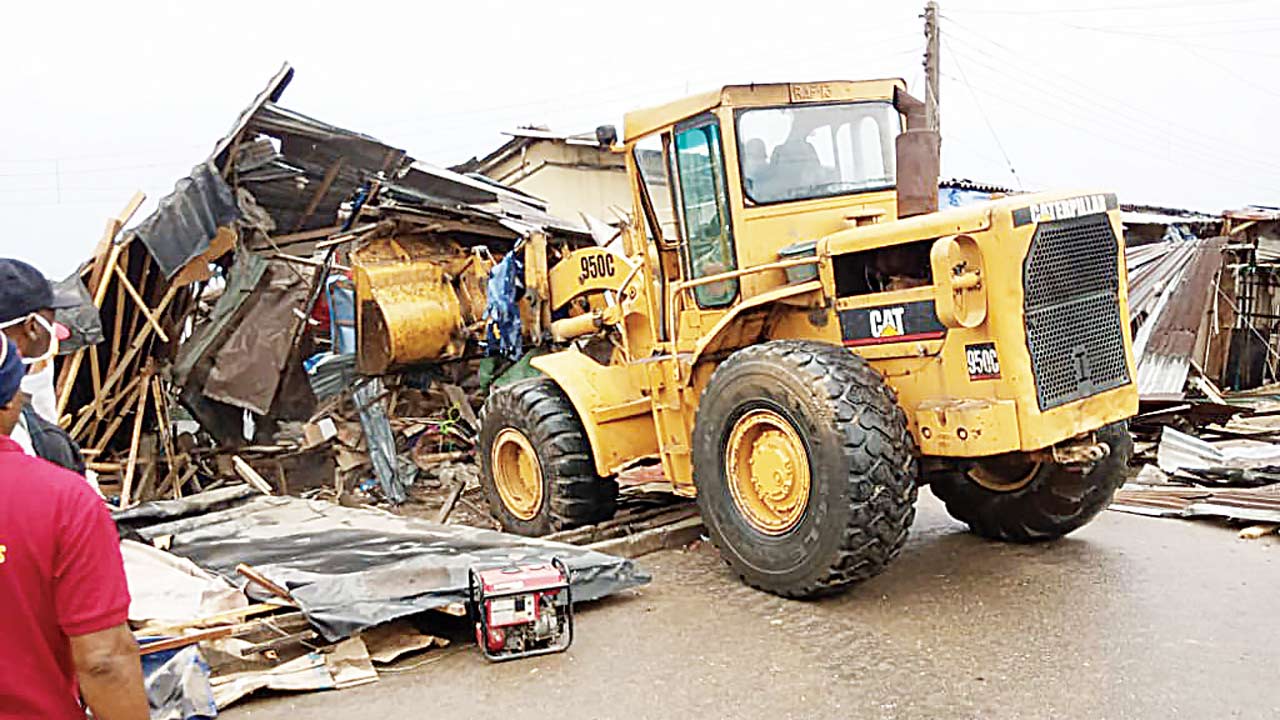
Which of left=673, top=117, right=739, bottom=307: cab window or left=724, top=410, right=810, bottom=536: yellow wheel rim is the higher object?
left=673, top=117, right=739, bottom=307: cab window

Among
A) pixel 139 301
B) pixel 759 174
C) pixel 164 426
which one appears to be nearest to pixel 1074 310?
pixel 759 174

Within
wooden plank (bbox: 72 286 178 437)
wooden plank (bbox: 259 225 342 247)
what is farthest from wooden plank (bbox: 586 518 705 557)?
wooden plank (bbox: 259 225 342 247)

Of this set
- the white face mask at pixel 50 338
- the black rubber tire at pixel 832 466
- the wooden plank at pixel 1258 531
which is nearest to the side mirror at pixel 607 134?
the black rubber tire at pixel 832 466

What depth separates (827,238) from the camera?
19.5 feet

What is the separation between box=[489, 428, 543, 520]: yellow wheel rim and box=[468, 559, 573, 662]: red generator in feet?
8.07

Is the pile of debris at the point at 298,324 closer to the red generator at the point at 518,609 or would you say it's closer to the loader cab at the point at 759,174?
the loader cab at the point at 759,174

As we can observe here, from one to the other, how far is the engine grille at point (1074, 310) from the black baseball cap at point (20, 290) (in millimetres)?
4319

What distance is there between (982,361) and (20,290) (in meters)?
4.26

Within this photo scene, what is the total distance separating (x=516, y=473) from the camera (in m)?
8.14

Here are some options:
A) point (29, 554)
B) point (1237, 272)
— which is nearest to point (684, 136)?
point (29, 554)

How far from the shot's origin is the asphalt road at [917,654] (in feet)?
14.4

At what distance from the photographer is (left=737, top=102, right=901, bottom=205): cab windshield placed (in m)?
6.29

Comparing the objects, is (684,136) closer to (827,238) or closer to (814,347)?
(827,238)

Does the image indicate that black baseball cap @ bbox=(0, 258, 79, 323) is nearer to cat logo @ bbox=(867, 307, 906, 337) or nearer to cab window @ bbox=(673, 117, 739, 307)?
cat logo @ bbox=(867, 307, 906, 337)
